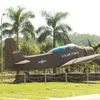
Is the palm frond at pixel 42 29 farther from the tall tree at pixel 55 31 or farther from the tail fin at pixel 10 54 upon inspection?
the tail fin at pixel 10 54

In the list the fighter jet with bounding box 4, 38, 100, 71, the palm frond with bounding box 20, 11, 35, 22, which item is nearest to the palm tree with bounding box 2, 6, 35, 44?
the palm frond with bounding box 20, 11, 35, 22

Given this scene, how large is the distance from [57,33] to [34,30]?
3863 millimetres

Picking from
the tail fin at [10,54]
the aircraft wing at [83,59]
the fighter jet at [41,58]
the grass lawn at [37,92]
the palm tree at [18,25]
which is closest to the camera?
the grass lawn at [37,92]

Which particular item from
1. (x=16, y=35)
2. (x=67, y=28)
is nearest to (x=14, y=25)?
(x=16, y=35)

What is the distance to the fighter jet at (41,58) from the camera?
96.3 ft

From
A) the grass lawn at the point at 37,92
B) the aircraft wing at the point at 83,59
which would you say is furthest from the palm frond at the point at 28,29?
the grass lawn at the point at 37,92

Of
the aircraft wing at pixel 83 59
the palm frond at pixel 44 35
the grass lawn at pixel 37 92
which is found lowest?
the grass lawn at pixel 37 92

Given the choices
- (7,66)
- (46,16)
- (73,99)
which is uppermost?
(46,16)

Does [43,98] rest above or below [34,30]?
below

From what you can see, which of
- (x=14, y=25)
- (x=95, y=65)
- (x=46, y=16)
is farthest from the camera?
(x=95, y=65)

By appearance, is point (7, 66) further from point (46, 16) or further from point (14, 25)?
point (46, 16)

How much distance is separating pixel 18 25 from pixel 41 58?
17.6 m

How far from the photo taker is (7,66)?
29688mm

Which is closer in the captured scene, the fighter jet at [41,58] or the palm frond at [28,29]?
the fighter jet at [41,58]
